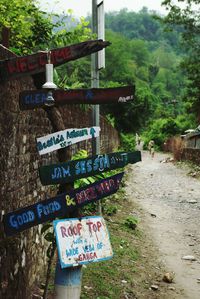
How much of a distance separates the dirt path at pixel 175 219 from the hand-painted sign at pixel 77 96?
10.8 feet

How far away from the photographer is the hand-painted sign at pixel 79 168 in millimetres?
3424

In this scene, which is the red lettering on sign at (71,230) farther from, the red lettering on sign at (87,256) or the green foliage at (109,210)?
the green foliage at (109,210)

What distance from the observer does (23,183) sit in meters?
4.75

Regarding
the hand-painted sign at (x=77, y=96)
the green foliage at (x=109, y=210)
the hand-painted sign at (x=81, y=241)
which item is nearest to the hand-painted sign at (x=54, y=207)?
the hand-painted sign at (x=81, y=241)

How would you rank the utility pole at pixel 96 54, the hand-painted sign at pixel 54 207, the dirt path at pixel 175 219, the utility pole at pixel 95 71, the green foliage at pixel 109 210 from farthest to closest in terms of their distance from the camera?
the green foliage at pixel 109 210
the utility pole at pixel 95 71
the utility pole at pixel 96 54
the dirt path at pixel 175 219
the hand-painted sign at pixel 54 207

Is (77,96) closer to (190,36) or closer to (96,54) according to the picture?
(96,54)

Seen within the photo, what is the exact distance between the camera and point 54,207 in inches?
136

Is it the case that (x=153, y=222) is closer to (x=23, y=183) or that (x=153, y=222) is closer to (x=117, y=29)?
(x=23, y=183)

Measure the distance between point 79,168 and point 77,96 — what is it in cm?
61

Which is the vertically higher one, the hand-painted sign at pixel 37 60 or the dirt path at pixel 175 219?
the hand-painted sign at pixel 37 60

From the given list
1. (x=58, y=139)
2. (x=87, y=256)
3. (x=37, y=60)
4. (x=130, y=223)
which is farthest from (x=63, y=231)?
(x=130, y=223)

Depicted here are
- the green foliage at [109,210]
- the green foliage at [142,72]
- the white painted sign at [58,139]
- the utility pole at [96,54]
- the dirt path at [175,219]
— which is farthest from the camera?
the green foliage at [142,72]

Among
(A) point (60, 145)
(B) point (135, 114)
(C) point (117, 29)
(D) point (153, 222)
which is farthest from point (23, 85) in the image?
(C) point (117, 29)

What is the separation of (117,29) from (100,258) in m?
139
